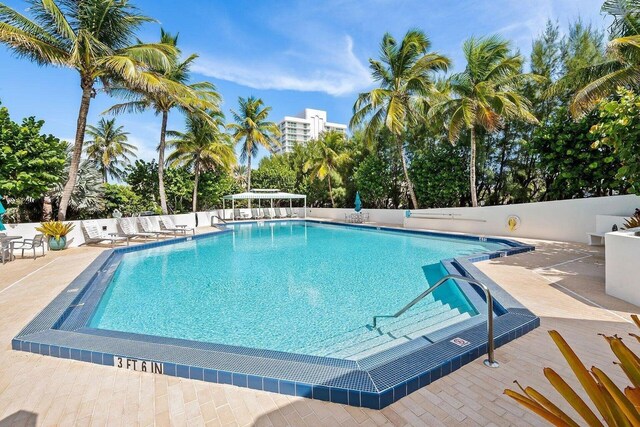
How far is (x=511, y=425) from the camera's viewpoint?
2.14 m

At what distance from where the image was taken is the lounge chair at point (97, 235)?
10.3 metres

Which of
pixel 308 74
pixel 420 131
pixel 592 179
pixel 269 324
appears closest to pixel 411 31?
pixel 420 131

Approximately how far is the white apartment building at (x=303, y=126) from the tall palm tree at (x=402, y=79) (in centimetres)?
6362

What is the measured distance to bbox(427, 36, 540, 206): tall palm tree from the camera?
37.3ft

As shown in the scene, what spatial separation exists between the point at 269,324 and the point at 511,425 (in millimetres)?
3356

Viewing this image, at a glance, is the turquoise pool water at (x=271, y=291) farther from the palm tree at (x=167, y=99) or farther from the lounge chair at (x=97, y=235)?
the palm tree at (x=167, y=99)

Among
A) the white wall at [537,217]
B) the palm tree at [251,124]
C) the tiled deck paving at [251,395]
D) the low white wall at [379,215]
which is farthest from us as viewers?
the palm tree at [251,124]

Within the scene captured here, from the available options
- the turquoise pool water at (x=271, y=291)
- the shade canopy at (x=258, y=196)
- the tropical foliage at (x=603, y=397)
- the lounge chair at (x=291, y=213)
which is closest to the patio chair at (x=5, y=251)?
the turquoise pool water at (x=271, y=291)

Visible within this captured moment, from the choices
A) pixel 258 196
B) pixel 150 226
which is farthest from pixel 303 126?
pixel 150 226

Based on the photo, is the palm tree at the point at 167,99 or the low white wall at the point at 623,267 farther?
the palm tree at the point at 167,99

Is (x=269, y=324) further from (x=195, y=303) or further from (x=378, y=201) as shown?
(x=378, y=201)

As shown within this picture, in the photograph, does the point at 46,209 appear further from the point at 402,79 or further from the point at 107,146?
the point at 107,146

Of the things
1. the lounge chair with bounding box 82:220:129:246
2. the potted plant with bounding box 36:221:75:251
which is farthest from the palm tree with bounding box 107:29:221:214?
the potted plant with bounding box 36:221:75:251

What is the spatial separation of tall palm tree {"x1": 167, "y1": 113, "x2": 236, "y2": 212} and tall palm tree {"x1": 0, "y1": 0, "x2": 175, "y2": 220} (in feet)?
19.1
